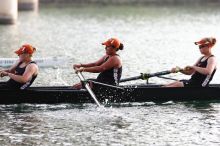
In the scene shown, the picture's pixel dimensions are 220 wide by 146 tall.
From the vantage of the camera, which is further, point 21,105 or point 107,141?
point 21,105

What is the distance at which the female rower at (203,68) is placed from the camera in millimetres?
22719

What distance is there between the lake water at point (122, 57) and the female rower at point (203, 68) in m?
0.63

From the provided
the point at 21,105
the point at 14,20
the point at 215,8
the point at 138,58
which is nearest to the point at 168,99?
the point at 21,105

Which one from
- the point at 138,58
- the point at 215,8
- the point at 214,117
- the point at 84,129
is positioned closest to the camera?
the point at 84,129

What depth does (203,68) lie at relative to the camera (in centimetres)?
2286

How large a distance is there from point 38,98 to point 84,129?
8.26 ft

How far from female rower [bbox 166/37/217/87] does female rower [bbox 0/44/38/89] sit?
13.4ft

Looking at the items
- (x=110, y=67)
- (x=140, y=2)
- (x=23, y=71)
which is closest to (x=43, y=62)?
(x=110, y=67)

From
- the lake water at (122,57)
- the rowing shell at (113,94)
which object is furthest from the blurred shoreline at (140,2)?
the rowing shell at (113,94)

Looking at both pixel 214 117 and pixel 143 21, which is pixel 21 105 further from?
pixel 143 21

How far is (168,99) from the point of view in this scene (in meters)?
23.1

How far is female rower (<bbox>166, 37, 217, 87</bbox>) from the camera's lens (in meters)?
22.7

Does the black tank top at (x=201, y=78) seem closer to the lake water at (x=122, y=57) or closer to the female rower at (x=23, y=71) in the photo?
the lake water at (x=122, y=57)

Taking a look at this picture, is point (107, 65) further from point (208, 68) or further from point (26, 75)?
point (208, 68)
